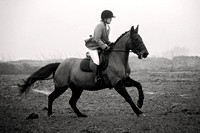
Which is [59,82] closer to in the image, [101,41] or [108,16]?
[101,41]

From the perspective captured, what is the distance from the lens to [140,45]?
25.5ft

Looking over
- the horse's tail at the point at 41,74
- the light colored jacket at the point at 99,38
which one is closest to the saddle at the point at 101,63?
the light colored jacket at the point at 99,38

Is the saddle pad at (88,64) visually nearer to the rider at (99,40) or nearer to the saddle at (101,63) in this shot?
the saddle at (101,63)

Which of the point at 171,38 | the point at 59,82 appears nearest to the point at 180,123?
the point at 59,82

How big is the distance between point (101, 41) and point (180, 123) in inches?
138

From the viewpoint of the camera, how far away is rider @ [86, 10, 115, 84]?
26.0ft

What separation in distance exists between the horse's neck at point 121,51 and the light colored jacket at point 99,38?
440mm

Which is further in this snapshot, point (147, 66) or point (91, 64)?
point (147, 66)

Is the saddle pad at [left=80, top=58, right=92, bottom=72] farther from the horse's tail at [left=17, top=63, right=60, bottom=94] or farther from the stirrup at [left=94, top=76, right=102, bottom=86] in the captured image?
the horse's tail at [left=17, top=63, right=60, bottom=94]

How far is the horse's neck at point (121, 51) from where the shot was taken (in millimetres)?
7945

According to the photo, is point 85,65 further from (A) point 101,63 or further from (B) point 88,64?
(A) point 101,63

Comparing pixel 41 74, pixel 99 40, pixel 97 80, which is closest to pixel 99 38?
pixel 99 40

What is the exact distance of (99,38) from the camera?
805cm

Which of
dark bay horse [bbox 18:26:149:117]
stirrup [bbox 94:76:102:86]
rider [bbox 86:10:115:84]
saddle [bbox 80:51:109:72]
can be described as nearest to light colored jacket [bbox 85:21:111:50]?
rider [bbox 86:10:115:84]
